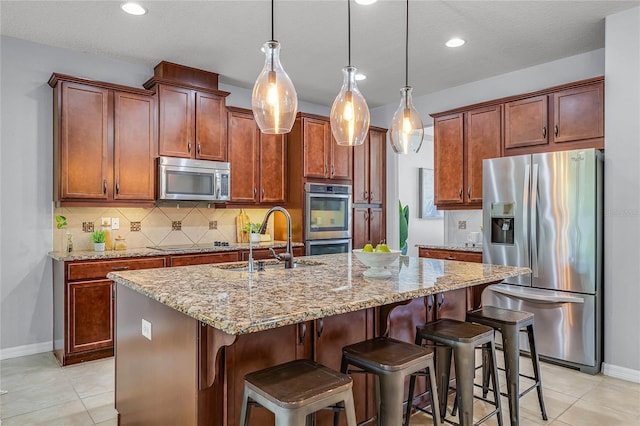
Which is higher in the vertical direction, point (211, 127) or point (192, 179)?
point (211, 127)

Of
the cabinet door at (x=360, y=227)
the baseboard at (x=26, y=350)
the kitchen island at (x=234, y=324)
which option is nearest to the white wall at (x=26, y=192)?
the baseboard at (x=26, y=350)

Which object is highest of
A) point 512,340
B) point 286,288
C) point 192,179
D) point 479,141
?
point 479,141

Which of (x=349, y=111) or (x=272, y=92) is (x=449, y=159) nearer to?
(x=349, y=111)

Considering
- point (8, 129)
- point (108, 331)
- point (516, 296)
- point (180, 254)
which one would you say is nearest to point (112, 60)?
point (8, 129)

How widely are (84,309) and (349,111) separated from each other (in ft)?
8.91

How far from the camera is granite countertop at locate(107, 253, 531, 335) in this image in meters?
1.39

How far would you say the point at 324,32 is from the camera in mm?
3516

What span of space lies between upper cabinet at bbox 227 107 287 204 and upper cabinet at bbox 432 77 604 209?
1.85 meters

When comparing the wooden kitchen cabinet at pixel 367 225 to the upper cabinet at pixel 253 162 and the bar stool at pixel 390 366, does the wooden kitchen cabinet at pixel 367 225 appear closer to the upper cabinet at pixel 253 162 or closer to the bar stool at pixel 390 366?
the upper cabinet at pixel 253 162

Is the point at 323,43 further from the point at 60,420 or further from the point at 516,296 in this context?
the point at 60,420

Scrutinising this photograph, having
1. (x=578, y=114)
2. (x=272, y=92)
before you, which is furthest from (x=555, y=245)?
(x=272, y=92)

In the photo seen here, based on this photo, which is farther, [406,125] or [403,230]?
[403,230]

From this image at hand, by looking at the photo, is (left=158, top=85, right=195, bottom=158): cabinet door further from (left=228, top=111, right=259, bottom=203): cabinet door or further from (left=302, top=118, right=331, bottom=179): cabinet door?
(left=302, top=118, right=331, bottom=179): cabinet door

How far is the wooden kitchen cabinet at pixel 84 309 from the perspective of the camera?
11.1ft
